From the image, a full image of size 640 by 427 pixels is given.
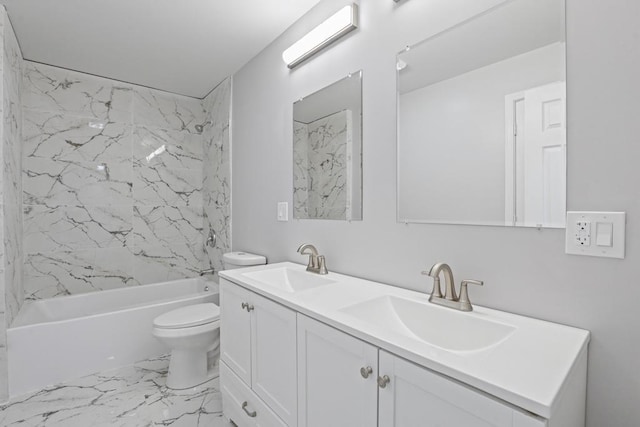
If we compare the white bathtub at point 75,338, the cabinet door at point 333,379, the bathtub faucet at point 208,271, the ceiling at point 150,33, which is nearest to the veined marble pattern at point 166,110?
the ceiling at point 150,33

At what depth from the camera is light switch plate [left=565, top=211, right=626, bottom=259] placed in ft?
2.70

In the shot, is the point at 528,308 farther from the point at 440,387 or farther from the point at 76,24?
the point at 76,24

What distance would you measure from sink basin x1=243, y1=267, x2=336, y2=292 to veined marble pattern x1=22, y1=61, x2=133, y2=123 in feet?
7.63

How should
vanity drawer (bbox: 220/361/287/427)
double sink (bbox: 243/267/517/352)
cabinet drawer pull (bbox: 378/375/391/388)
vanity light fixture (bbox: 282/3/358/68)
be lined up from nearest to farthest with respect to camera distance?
cabinet drawer pull (bbox: 378/375/391/388)
double sink (bbox: 243/267/517/352)
vanity drawer (bbox: 220/361/287/427)
vanity light fixture (bbox: 282/3/358/68)

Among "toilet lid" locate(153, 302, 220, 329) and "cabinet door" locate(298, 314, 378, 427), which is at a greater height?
"cabinet door" locate(298, 314, 378, 427)

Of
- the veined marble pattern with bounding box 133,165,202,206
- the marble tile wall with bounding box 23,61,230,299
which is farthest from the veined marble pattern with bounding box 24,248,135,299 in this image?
the veined marble pattern with bounding box 133,165,202,206

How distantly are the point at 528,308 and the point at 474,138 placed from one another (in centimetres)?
61

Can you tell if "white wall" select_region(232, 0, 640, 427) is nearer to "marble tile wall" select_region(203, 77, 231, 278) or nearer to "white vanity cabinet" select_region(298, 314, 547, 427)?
"white vanity cabinet" select_region(298, 314, 547, 427)

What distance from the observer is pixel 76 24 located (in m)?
1.99

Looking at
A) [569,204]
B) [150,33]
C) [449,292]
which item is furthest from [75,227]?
[569,204]

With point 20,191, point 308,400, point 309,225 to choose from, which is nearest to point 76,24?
point 20,191

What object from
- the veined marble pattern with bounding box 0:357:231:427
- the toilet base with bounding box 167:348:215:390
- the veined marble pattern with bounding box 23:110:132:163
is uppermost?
the veined marble pattern with bounding box 23:110:132:163

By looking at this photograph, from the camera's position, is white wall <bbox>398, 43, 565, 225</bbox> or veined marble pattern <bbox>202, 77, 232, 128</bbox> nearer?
white wall <bbox>398, 43, 565, 225</bbox>

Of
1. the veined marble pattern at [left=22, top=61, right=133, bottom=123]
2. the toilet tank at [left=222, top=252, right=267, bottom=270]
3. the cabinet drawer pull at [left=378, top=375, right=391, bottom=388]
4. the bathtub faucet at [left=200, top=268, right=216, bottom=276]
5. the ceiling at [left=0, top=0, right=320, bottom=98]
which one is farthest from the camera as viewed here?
the bathtub faucet at [left=200, top=268, right=216, bottom=276]
